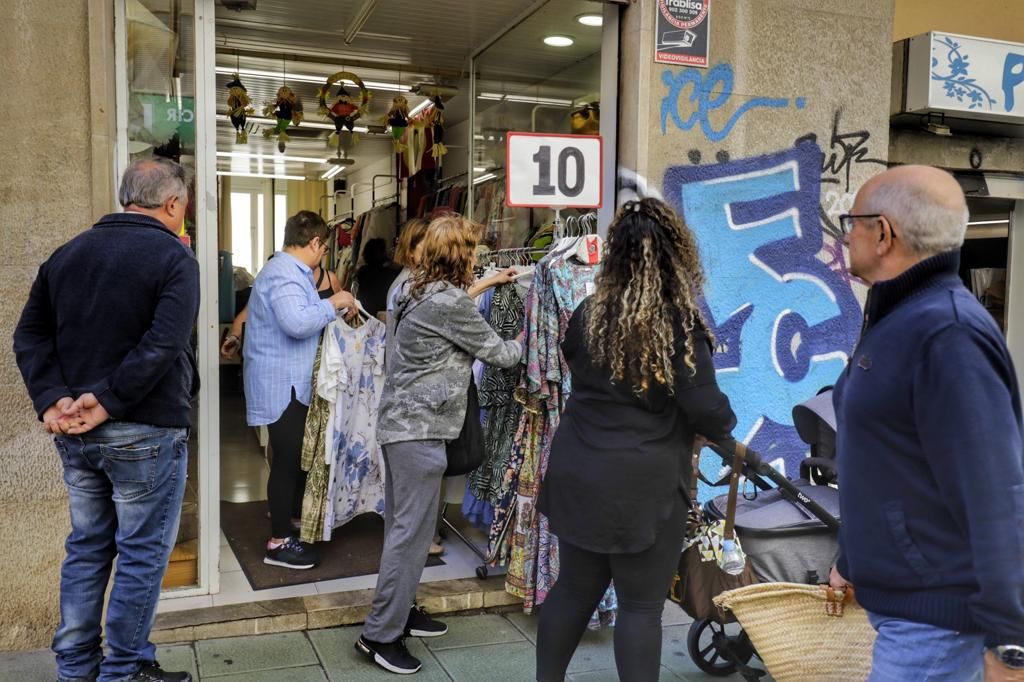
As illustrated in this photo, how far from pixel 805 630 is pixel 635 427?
2.35 ft

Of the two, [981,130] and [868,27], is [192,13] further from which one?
[981,130]

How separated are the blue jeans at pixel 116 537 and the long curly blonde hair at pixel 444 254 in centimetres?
105

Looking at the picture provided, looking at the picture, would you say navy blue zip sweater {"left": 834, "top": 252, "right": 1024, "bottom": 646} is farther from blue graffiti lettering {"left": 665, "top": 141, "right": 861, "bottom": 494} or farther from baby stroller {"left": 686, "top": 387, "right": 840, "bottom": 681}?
blue graffiti lettering {"left": 665, "top": 141, "right": 861, "bottom": 494}

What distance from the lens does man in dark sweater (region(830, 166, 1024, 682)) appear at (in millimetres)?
1769

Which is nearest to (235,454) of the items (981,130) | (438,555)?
(438,555)

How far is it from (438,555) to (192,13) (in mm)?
2822

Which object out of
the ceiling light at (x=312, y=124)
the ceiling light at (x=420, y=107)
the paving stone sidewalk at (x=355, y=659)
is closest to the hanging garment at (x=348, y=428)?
the paving stone sidewalk at (x=355, y=659)

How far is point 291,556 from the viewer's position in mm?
4680

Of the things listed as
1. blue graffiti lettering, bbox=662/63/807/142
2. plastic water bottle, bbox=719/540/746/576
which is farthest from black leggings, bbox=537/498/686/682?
blue graffiti lettering, bbox=662/63/807/142

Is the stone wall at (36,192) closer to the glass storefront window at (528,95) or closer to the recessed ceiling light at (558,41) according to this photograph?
the glass storefront window at (528,95)

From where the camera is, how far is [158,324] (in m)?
3.08

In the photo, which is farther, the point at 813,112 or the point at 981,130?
the point at 981,130

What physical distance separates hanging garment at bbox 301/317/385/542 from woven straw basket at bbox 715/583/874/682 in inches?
102

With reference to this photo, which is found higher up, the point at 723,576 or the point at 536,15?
the point at 536,15
